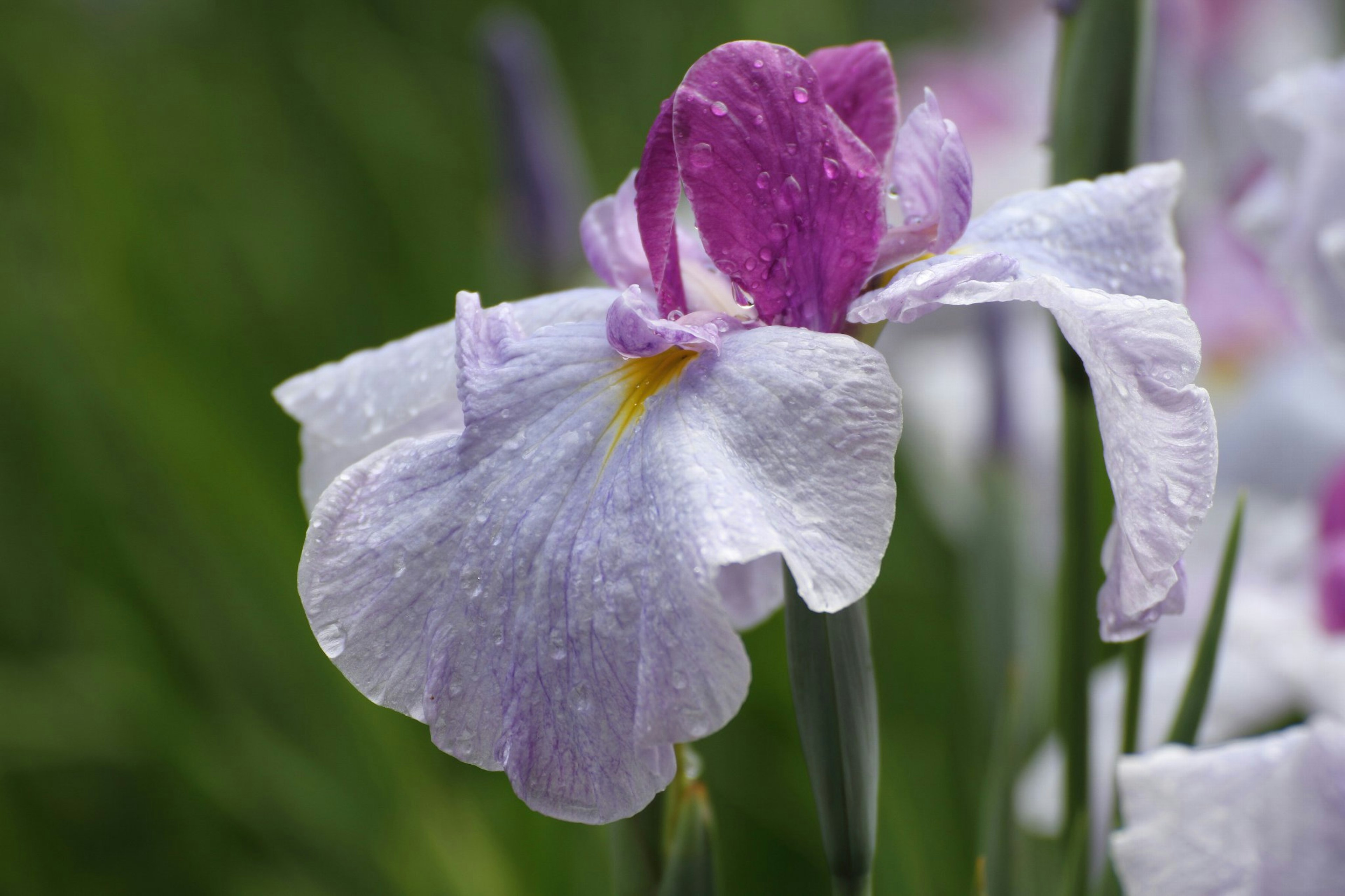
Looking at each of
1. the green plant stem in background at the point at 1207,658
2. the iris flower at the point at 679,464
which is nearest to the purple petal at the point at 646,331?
the iris flower at the point at 679,464

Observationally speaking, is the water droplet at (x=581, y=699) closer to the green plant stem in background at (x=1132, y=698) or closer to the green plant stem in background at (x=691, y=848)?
the green plant stem in background at (x=691, y=848)

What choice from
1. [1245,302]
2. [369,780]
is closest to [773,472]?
[369,780]

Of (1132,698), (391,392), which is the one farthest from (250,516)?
(1132,698)

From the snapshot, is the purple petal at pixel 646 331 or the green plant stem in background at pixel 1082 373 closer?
the purple petal at pixel 646 331

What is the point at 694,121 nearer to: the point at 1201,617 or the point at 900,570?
the point at 1201,617

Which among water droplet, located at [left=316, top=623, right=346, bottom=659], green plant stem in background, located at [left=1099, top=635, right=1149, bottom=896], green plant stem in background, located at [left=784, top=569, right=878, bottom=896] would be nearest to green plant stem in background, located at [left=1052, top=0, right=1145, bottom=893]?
green plant stem in background, located at [left=1099, top=635, right=1149, bottom=896]

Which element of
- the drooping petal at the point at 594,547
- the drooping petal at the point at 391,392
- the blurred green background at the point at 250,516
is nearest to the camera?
the drooping petal at the point at 594,547
